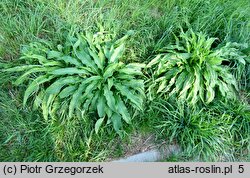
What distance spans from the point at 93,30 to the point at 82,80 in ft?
2.32

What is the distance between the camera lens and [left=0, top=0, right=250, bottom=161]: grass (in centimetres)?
338

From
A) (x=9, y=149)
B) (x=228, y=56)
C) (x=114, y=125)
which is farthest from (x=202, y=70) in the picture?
(x=9, y=149)

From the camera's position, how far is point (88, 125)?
346 cm

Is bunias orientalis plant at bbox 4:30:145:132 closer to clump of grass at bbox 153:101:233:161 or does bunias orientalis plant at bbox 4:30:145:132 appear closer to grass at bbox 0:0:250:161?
grass at bbox 0:0:250:161

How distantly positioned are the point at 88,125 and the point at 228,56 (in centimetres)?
176

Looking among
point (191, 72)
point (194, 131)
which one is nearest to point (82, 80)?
point (191, 72)

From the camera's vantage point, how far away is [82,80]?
3.40 m

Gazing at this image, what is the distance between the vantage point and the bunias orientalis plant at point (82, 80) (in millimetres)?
3355

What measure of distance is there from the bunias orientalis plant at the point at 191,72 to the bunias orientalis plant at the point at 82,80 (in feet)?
0.75

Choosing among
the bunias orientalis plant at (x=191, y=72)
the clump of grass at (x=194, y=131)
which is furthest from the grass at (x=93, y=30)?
the bunias orientalis plant at (x=191, y=72)

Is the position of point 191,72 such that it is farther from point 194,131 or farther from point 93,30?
point 93,30

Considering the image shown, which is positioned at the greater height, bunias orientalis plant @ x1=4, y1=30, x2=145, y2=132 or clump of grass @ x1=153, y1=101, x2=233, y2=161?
bunias orientalis plant @ x1=4, y1=30, x2=145, y2=132

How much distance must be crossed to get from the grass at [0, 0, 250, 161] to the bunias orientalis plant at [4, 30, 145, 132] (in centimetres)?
17

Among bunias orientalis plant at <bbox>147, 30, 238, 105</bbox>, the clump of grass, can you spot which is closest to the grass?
the clump of grass
